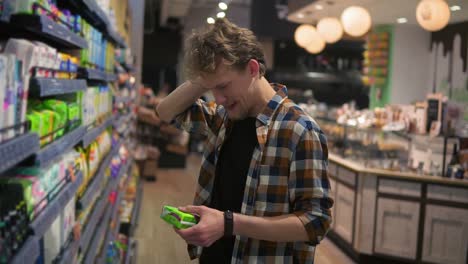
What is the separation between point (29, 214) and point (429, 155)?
4566mm

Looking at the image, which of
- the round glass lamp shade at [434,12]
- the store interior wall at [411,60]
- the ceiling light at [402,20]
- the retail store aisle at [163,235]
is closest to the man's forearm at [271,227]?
the retail store aisle at [163,235]

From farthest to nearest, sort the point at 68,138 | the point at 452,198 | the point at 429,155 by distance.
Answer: the point at 429,155 < the point at 452,198 < the point at 68,138

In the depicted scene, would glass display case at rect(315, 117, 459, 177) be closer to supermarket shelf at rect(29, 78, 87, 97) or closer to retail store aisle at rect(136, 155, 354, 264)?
retail store aisle at rect(136, 155, 354, 264)

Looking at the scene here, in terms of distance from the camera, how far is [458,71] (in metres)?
7.68

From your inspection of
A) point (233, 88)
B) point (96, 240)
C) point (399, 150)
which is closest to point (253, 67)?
point (233, 88)

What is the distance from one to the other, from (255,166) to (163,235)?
167 inches

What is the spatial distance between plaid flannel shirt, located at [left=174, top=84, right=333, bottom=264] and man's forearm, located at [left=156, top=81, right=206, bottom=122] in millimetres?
329

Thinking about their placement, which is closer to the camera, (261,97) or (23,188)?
(23,188)

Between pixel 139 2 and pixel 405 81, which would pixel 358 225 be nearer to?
pixel 405 81

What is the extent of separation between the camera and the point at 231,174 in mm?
1739

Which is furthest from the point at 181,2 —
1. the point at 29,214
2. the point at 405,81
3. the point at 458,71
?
the point at 29,214

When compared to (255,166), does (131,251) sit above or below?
below

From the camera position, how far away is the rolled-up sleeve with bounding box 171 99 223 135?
1.96 metres

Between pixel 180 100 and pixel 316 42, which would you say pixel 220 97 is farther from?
pixel 316 42
